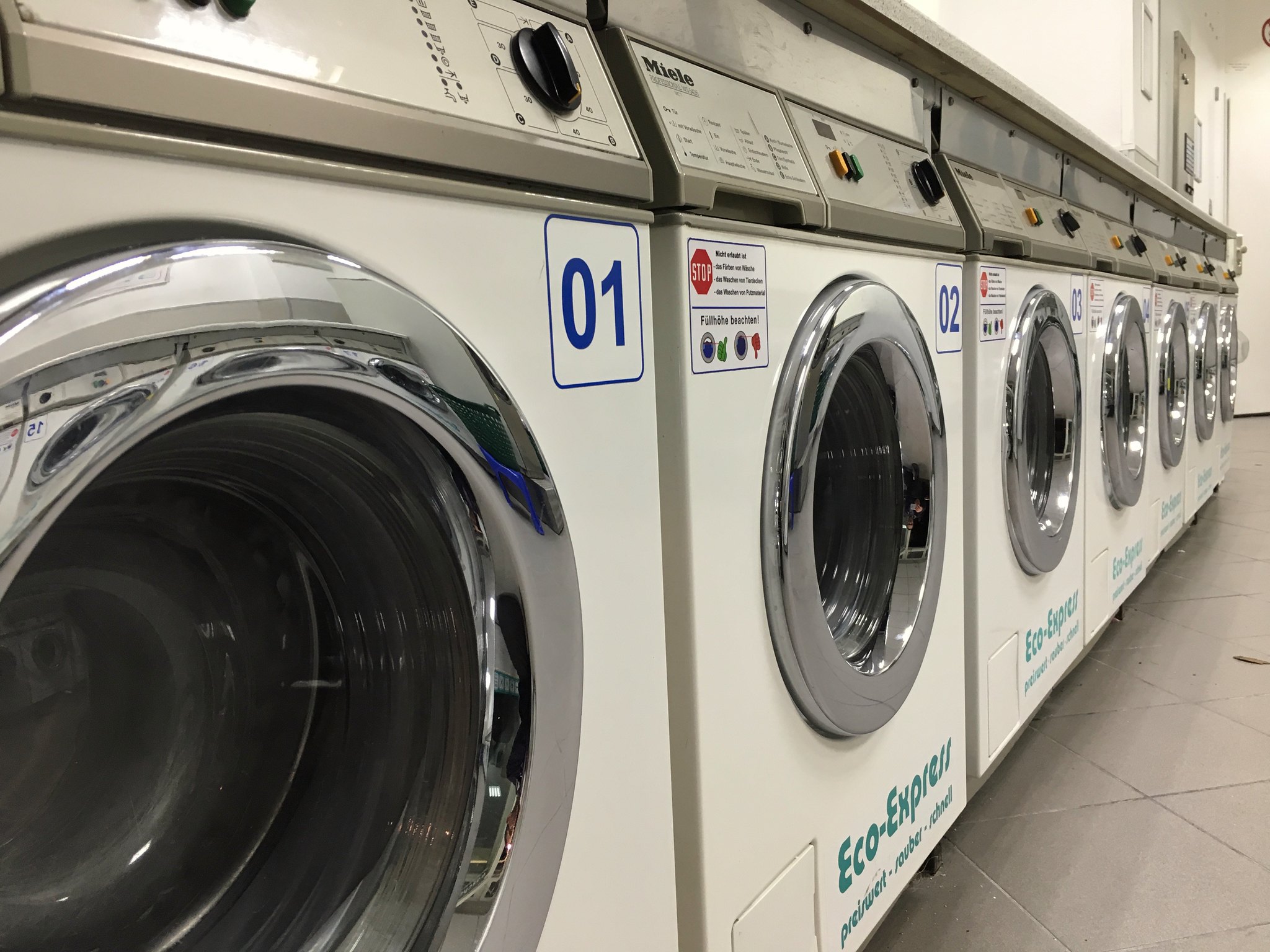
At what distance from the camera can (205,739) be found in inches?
20.8

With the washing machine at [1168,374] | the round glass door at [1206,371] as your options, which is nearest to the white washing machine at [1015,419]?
the washing machine at [1168,374]

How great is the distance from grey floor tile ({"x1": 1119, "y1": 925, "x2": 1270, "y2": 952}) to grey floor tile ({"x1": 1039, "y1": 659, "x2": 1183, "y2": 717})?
64 cm

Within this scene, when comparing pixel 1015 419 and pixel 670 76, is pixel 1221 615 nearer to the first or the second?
pixel 1015 419

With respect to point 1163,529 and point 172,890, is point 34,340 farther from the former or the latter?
point 1163,529

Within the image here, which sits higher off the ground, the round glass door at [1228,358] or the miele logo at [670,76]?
the miele logo at [670,76]

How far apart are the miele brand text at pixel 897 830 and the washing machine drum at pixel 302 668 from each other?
47 centimetres

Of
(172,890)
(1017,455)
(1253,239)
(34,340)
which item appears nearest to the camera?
(34,340)

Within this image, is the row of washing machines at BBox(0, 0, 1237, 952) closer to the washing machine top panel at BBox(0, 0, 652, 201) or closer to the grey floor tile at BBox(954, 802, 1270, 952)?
the washing machine top panel at BBox(0, 0, 652, 201)

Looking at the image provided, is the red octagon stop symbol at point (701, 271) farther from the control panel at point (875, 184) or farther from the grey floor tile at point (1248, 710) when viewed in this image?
the grey floor tile at point (1248, 710)

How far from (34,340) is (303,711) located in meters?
0.34

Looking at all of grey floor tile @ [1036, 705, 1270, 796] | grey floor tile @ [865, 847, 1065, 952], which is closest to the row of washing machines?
grey floor tile @ [865, 847, 1065, 952]

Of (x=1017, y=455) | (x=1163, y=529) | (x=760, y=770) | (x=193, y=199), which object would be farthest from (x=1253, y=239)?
(x=193, y=199)

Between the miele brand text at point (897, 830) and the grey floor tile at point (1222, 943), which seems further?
the grey floor tile at point (1222, 943)

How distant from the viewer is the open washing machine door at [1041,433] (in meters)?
1.22
